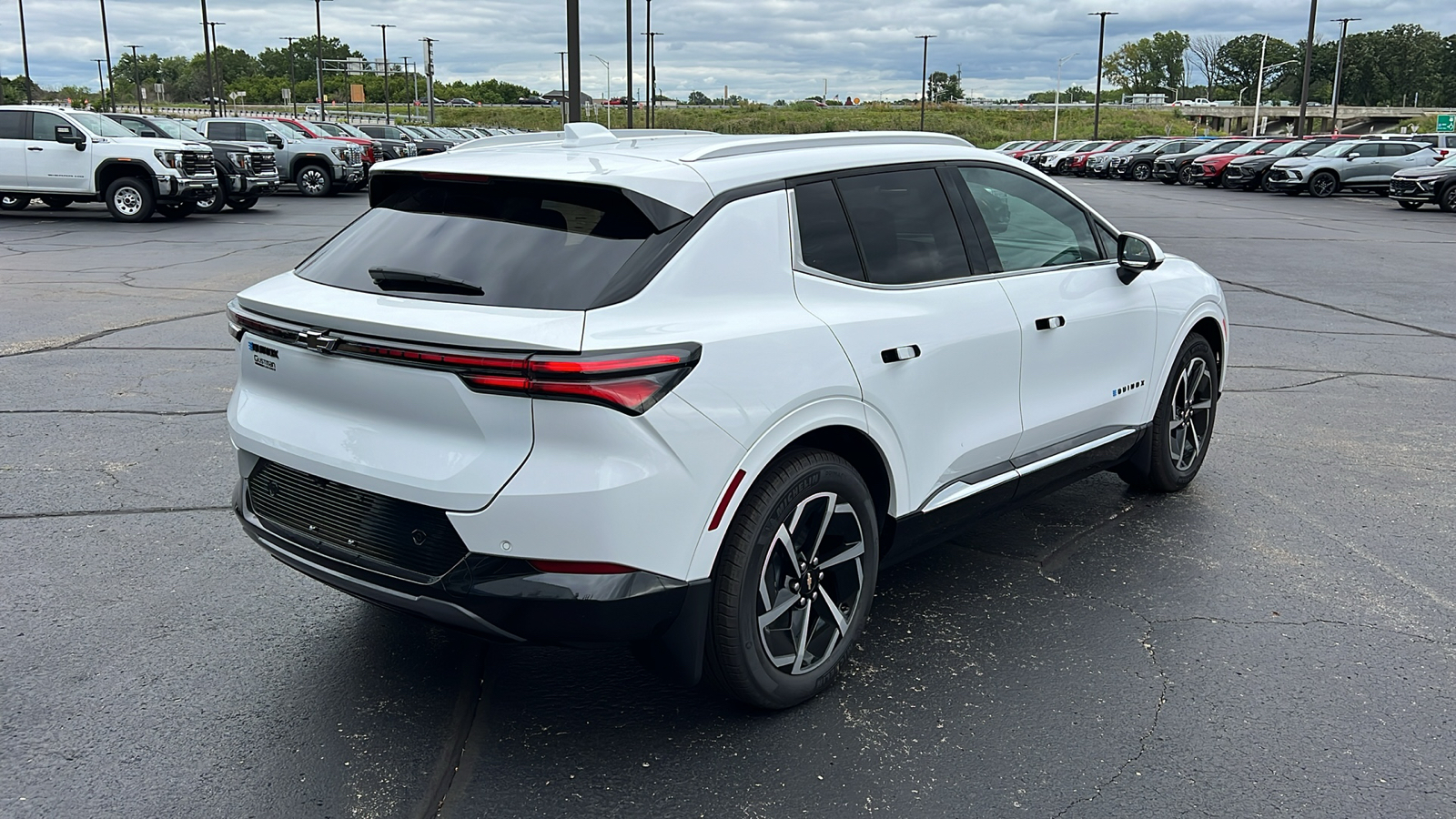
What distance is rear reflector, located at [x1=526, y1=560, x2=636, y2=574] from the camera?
2896 millimetres

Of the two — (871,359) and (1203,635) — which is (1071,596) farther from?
(871,359)

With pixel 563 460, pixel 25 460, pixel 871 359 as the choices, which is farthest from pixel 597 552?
pixel 25 460

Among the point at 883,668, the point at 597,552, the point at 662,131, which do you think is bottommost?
the point at 883,668

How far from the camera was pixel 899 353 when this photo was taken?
3.62 metres

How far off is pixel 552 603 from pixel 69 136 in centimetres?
2120

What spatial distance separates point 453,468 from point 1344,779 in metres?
2.58

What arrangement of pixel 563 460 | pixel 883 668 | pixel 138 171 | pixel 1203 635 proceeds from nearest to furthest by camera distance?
1. pixel 563 460
2. pixel 883 668
3. pixel 1203 635
4. pixel 138 171

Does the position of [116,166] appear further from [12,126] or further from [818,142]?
[818,142]

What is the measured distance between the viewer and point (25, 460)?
5941 mm

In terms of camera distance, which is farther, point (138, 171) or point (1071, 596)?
point (138, 171)

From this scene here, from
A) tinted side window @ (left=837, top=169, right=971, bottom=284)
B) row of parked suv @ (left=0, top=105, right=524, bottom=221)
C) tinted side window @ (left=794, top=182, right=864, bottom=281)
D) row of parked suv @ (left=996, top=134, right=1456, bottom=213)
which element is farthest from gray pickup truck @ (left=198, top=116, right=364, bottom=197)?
tinted side window @ (left=794, top=182, right=864, bottom=281)

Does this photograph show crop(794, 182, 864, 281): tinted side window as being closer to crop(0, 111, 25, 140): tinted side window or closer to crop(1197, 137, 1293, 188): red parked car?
crop(0, 111, 25, 140): tinted side window

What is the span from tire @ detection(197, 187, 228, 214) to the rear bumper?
67.1ft

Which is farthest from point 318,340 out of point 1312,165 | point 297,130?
point 1312,165
